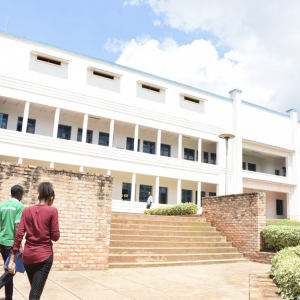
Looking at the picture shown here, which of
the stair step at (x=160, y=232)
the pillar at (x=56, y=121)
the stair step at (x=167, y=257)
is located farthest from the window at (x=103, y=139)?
the stair step at (x=167, y=257)

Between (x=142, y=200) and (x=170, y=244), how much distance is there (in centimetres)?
1441

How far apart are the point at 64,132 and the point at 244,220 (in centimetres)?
1515

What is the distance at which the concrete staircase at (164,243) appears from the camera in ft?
32.4

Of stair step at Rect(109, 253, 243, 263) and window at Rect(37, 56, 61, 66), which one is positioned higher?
window at Rect(37, 56, 61, 66)

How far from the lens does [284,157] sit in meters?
33.4

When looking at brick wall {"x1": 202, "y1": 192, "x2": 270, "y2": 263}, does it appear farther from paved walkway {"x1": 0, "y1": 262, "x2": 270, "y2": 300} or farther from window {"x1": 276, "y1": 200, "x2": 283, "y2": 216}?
window {"x1": 276, "y1": 200, "x2": 283, "y2": 216}

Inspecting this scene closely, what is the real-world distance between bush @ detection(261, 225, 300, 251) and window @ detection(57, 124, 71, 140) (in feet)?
51.7

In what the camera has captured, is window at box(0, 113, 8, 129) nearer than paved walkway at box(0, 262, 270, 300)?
No

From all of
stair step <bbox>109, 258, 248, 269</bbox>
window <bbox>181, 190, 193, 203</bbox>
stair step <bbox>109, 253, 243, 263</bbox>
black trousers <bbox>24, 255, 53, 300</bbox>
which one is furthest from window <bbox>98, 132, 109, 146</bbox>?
black trousers <bbox>24, 255, 53, 300</bbox>

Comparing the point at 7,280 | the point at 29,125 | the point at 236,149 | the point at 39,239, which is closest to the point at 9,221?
the point at 7,280

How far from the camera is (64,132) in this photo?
23.6m

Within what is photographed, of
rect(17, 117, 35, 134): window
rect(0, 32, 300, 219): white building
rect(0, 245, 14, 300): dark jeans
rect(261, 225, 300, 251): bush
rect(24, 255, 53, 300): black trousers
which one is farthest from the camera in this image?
rect(17, 117, 35, 134): window

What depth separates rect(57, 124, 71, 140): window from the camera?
23.5 meters

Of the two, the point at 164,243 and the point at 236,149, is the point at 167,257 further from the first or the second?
the point at 236,149
